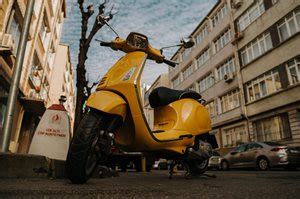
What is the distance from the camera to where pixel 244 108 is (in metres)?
21.6

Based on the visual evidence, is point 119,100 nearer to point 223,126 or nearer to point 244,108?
point 244,108

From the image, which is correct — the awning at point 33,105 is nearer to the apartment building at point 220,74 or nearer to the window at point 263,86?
the window at point 263,86

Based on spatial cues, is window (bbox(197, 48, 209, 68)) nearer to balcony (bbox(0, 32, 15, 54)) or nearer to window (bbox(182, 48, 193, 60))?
window (bbox(182, 48, 193, 60))

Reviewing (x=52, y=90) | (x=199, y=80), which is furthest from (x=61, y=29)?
(x=199, y=80)

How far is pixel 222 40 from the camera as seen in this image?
2695 cm

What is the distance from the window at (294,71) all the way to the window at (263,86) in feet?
3.69

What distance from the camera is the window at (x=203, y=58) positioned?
3026 cm

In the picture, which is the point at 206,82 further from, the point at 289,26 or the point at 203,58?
the point at 289,26

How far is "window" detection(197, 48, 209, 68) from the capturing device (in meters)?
30.3

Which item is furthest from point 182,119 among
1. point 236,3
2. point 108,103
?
point 236,3

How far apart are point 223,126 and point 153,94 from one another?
2257cm

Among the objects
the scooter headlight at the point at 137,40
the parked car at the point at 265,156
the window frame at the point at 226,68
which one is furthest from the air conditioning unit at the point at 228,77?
the scooter headlight at the point at 137,40

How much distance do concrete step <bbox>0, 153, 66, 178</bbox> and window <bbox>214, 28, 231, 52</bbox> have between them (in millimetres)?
24949

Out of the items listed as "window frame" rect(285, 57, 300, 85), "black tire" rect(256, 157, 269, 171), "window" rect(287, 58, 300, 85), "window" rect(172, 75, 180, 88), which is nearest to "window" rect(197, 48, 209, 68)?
Answer: "window" rect(172, 75, 180, 88)
